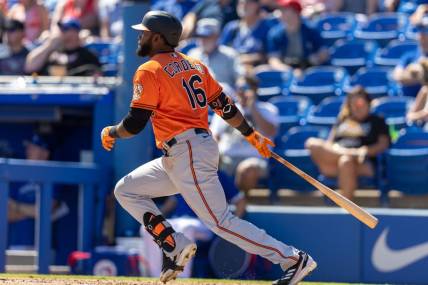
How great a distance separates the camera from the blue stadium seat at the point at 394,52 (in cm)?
1109

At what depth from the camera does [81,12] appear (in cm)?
1366

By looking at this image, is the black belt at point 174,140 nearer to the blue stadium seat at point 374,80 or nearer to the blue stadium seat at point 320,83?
the blue stadium seat at point 374,80

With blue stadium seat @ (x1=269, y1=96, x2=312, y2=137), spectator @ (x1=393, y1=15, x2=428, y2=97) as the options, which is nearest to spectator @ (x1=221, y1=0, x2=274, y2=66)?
blue stadium seat @ (x1=269, y1=96, x2=312, y2=137)

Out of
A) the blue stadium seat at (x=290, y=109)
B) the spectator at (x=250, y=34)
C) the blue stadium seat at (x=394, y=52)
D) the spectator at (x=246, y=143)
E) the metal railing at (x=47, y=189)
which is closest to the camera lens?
the metal railing at (x=47, y=189)

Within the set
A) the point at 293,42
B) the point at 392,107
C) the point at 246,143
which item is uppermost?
the point at 293,42

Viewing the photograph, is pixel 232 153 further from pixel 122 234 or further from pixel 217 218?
pixel 217 218

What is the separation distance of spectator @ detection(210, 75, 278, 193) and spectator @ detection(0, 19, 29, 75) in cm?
267

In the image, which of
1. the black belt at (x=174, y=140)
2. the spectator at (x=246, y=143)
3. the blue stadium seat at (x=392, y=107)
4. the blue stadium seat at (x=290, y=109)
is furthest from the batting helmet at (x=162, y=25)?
the blue stadium seat at (x=290, y=109)

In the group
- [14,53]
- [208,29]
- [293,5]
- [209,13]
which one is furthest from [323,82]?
[14,53]

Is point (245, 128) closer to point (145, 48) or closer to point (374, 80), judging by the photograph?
point (145, 48)

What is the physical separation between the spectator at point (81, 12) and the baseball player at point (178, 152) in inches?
291

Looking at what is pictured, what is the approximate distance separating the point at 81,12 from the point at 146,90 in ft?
25.7

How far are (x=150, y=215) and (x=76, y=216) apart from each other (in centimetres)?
484

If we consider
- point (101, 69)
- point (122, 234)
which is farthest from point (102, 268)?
point (101, 69)
